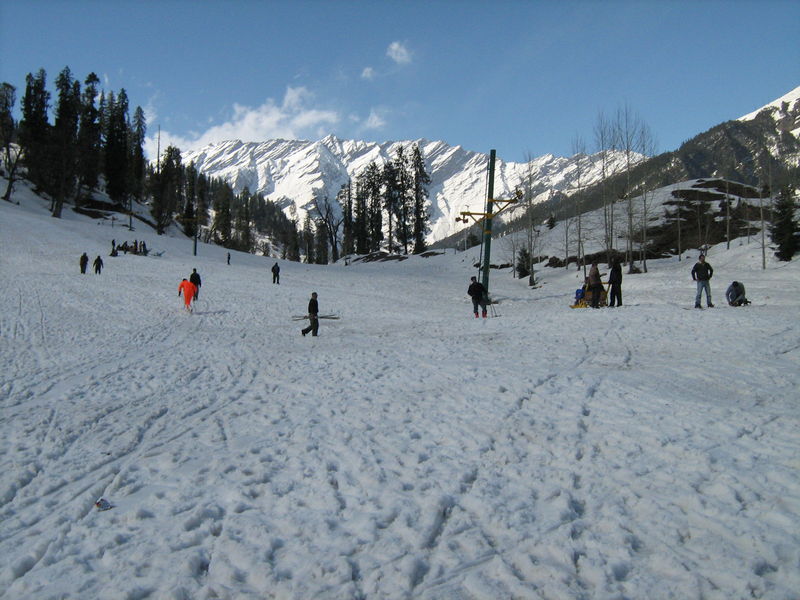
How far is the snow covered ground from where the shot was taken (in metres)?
3.52

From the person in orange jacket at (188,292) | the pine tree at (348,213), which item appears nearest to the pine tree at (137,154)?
the pine tree at (348,213)

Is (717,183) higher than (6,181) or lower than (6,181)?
lower

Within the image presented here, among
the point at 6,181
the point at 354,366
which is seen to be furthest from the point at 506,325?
the point at 6,181

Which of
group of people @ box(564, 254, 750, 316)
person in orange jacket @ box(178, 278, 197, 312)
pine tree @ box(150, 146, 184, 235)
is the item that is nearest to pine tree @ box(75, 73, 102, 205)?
pine tree @ box(150, 146, 184, 235)

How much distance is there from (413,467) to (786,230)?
36.0 metres

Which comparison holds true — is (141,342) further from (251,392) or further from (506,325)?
(506,325)

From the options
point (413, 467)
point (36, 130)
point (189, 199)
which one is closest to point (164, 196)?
point (189, 199)

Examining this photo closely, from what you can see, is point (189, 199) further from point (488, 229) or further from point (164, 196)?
point (488, 229)

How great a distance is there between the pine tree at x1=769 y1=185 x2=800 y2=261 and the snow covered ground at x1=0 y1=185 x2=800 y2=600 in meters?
22.7

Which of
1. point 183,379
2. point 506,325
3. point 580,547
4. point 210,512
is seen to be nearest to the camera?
point 580,547

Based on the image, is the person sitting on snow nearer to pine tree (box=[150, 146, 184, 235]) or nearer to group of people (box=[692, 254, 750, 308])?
group of people (box=[692, 254, 750, 308])

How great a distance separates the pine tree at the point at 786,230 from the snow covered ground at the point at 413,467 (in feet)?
74.5

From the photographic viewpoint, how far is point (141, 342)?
13.4 meters

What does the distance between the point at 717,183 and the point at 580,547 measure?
6647cm
